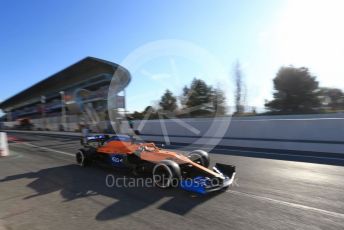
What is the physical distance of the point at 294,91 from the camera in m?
40.2

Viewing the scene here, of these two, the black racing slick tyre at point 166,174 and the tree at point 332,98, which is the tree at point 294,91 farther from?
the black racing slick tyre at point 166,174

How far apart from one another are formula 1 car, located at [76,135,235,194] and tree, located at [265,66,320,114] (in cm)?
3335

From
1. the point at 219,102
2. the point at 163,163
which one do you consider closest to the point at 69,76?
the point at 219,102

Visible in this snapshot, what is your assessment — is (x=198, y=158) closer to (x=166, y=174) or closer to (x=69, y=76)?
(x=166, y=174)

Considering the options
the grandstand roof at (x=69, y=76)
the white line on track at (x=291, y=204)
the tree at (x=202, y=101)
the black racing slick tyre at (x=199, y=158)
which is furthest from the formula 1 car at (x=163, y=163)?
the grandstand roof at (x=69, y=76)

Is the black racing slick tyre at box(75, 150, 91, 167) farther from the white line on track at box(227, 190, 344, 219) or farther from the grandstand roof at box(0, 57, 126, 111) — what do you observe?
the grandstand roof at box(0, 57, 126, 111)

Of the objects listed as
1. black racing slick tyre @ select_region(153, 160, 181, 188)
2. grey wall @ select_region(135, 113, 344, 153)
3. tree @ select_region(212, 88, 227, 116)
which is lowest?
black racing slick tyre @ select_region(153, 160, 181, 188)

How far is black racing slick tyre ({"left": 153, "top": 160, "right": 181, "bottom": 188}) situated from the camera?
615 cm

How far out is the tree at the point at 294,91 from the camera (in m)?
39.6

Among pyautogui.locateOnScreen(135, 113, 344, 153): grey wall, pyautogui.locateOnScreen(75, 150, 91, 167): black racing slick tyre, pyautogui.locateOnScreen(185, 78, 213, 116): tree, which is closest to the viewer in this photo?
pyautogui.locateOnScreen(75, 150, 91, 167): black racing slick tyre

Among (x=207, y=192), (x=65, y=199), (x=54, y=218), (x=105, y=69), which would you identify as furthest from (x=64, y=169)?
(x=105, y=69)

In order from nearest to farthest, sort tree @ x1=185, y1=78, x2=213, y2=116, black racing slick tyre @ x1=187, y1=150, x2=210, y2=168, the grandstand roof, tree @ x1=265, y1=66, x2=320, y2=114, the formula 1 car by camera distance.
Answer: the formula 1 car < black racing slick tyre @ x1=187, y1=150, x2=210, y2=168 < tree @ x1=185, y1=78, x2=213, y2=116 < tree @ x1=265, y1=66, x2=320, y2=114 < the grandstand roof

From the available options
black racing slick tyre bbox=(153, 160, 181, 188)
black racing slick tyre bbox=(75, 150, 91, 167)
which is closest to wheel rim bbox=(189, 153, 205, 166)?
black racing slick tyre bbox=(153, 160, 181, 188)

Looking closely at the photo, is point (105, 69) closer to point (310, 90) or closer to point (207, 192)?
point (310, 90)
